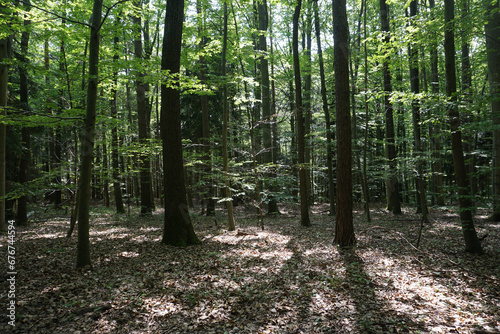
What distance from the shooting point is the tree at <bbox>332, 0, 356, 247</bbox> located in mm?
7426

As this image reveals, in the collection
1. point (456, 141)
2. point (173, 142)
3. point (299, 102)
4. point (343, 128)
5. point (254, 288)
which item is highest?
point (299, 102)

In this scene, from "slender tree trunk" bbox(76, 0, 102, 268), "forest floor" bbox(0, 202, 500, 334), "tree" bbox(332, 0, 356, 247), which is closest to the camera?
"forest floor" bbox(0, 202, 500, 334)

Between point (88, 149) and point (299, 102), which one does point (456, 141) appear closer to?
point (299, 102)

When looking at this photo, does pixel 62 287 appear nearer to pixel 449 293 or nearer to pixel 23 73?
pixel 449 293

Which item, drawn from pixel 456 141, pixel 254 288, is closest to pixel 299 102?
A: pixel 456 141

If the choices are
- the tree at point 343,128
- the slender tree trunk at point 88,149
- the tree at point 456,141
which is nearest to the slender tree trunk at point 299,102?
the tree at point 343,128

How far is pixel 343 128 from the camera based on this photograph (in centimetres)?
748

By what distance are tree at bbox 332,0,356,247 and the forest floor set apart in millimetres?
875

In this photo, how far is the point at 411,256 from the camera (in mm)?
6785

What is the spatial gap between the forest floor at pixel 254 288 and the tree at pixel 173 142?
633 mm

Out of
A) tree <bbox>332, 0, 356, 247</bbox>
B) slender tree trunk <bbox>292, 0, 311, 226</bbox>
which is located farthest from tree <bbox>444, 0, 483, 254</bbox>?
slender tree trunk <bbox>292, 0, 311, 226</bbox>

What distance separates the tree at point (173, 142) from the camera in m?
7.48

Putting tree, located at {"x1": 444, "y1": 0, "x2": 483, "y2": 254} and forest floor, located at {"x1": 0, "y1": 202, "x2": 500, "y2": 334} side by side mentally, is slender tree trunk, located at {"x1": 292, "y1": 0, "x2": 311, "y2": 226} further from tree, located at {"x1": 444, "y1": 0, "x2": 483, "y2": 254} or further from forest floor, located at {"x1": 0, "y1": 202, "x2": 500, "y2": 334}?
tree, located at {"x1": 444, "y1": 0, "x2": 483, "y2": 254}

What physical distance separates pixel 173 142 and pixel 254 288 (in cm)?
460
